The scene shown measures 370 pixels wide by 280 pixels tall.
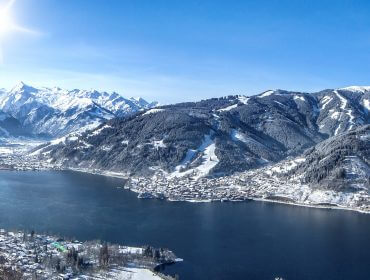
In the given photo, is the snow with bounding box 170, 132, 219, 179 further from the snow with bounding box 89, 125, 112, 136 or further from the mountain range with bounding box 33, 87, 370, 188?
the snow with bounding box 89, 125, 112, 136

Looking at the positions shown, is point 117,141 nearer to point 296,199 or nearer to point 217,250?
point 296,199

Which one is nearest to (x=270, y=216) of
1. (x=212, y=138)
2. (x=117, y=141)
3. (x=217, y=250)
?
(x=217, y=250)

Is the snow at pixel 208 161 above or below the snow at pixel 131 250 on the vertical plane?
above

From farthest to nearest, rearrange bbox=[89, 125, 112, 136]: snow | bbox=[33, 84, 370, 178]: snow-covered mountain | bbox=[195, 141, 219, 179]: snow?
bbox=[89, 125, 112, 136]: snow < bbox=[33, 84, 370, 178]: snow-covered mountain < bbox=[195, 141, 219, 179]: snow

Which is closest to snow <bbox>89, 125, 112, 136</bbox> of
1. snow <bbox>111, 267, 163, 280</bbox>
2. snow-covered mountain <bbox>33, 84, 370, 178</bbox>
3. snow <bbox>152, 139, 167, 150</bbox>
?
snow-covered mountain <bbox>33, 84, 370, 178</bbox>

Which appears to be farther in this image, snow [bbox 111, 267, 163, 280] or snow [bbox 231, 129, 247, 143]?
snow [bbox 231, 129, 247, 143]

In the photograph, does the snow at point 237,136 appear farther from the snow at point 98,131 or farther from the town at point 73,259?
the town at point 73,259

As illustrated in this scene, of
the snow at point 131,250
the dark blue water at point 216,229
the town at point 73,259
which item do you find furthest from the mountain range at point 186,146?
the town at point 73,259

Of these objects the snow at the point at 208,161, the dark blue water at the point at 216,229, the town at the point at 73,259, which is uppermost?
the snow at the point at 208,161

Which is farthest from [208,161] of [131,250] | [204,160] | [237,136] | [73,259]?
[73,259]
